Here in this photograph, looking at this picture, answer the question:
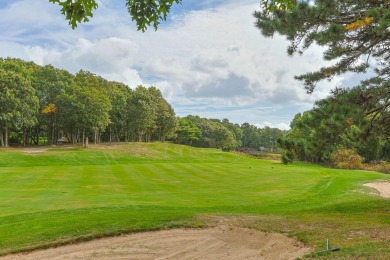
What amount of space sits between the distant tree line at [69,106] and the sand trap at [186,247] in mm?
31206

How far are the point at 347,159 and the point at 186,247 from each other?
41.9m

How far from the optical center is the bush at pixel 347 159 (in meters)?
44.0

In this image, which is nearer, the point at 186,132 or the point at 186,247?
the point at 186,247

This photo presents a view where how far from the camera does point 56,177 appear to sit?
2125 cm

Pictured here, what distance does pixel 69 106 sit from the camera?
46.8m

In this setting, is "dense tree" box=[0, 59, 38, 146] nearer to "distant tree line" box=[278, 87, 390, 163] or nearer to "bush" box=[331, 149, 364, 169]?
"distant tree line" box=[278, 87, 390, 163]

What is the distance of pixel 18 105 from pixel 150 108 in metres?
22.5

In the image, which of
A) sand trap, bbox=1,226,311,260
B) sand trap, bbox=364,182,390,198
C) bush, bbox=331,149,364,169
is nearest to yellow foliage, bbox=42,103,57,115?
bush, bbox=331,149,364,169

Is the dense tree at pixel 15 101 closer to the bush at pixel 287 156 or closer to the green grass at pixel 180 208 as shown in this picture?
the green grass at pixel 180 208

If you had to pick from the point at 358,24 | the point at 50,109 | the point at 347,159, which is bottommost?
the point at 347,159

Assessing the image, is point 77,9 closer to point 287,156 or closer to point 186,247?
point 186,247

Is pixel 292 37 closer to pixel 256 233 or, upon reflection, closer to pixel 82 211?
pixel 256 233

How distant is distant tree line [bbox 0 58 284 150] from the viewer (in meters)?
42.7

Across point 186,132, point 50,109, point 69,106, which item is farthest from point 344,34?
point 186,132
